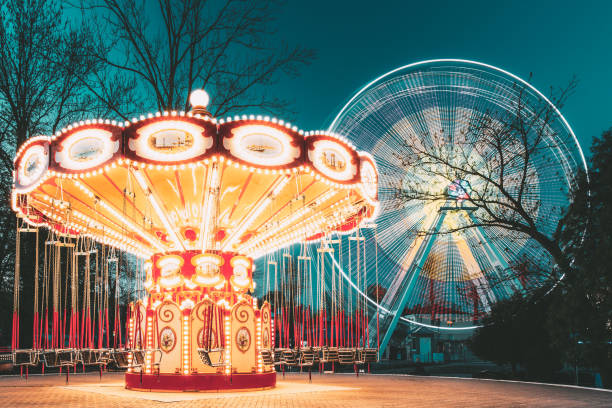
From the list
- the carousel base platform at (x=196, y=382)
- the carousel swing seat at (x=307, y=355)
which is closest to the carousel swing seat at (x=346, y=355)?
the carousel swing seat at (x=307, y=355)

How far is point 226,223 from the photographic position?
500 inches

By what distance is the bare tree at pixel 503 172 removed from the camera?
11656mm

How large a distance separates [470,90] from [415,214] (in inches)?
161

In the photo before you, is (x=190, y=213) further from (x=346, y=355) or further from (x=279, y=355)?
(x=346, y=355)

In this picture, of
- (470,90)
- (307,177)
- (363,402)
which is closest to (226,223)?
(307,177)

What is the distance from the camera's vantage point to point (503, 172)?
13242 mm

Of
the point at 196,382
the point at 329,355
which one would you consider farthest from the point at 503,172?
the point at 196,382

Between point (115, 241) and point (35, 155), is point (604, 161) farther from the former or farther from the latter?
point (115, 241)

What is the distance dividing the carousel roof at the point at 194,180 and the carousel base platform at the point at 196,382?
2.48m

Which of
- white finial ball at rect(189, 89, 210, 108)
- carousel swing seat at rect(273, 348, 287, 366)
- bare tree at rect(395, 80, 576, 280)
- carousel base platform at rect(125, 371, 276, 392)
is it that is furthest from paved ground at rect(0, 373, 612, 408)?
white finial ball at rect(189, 89, 210, 108)

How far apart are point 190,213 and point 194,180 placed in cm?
191

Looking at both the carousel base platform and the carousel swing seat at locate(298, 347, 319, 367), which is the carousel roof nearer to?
the carousel base platform

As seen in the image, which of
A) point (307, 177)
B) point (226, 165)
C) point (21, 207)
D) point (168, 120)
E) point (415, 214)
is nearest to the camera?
point (168, 120)

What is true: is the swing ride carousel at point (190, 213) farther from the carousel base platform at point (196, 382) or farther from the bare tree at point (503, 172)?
the bare tree at point (503, 172)
